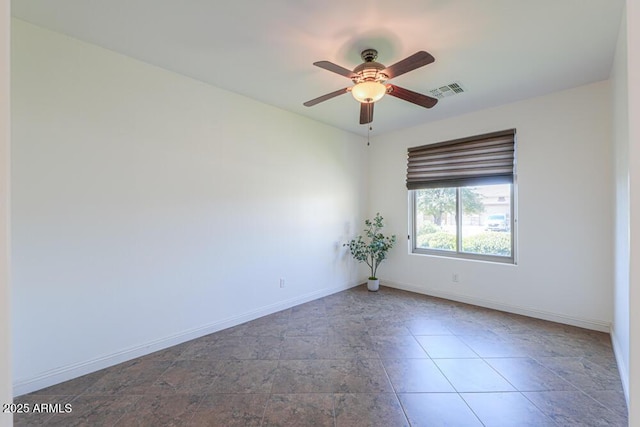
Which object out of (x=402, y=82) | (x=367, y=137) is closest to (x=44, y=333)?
(x=402, y=82)

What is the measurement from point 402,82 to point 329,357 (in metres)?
2.78

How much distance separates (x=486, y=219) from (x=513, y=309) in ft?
3.84

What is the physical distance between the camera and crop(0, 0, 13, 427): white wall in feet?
1.87

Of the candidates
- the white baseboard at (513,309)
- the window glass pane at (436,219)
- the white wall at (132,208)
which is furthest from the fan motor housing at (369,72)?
A: the white baseboard at (513,309)

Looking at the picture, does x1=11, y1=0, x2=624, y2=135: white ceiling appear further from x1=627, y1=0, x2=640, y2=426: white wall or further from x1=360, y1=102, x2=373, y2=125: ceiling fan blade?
x1=627, y1=0, x2=640, y2=426: white wall

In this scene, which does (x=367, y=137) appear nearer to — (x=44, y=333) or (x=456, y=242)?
(x=456, y=242)

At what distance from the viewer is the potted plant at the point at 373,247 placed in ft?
14.6

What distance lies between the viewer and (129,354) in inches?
93.0

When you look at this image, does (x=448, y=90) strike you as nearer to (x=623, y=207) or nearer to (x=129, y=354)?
(x=623, y=207)

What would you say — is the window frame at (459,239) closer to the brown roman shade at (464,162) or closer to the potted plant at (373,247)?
the brown roman shade at (464,162)

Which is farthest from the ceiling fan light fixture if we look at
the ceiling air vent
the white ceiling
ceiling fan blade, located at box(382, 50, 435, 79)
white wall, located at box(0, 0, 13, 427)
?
white wall, located at box(0, 0, 13, 427)

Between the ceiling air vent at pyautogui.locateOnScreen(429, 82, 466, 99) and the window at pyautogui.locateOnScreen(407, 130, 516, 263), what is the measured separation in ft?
3.04

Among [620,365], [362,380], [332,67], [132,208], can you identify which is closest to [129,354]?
[132,208]

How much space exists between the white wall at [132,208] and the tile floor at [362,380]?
13.0 inches
